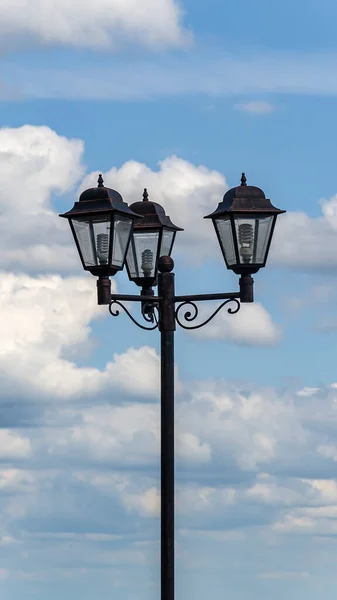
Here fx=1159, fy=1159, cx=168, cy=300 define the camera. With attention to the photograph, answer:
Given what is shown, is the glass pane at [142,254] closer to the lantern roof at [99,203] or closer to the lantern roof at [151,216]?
the lantern roof at [151,216]

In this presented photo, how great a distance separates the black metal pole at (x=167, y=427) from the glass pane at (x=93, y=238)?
754 mm

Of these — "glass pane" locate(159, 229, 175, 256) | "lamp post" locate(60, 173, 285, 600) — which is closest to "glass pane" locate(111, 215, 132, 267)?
"lamp post" locate(60, 173, 285, 600)

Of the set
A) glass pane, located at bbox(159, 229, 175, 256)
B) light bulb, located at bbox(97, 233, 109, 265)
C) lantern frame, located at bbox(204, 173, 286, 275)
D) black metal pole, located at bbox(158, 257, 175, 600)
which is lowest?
black metal pole, located at bbox(158, 257, 175, 600)

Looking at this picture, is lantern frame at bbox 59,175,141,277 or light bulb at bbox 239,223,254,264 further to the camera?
light bulb at bbox 239,223,254,264

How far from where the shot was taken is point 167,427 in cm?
1152

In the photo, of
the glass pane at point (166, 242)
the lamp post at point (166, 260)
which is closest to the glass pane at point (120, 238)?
the lamp post at point (166, 260)

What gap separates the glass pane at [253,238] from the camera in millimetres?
11523

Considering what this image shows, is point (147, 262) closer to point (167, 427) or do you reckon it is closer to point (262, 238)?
point (262, 238)

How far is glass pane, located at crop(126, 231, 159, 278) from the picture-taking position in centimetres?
1258

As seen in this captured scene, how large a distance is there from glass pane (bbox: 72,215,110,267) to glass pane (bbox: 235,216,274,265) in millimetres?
1323

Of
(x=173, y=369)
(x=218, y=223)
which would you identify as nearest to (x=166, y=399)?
(x=173, y=369)

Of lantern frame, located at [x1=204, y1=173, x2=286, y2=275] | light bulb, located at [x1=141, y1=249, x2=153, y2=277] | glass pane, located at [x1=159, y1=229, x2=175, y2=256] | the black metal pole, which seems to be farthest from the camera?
glass pane, located at [x1=159, y1=229, x2=175, y2=256]

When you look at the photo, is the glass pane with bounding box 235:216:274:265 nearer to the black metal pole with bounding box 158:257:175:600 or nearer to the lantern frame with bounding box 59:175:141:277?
the black metal pole with bounding box 158:257:175:600

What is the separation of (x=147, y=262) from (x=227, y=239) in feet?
4.18
